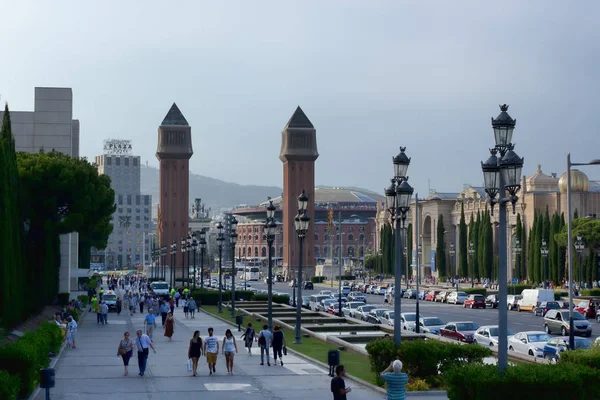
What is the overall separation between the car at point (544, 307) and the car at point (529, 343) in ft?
81.9

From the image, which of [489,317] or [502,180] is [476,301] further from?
[502,180]

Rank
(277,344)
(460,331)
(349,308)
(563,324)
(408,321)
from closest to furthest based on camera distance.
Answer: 1. (277,344)
2. (460,331)
3. (563,324)
4. (408,321)
5. (349,308)

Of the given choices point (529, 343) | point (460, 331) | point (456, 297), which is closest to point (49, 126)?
point (456, 297)

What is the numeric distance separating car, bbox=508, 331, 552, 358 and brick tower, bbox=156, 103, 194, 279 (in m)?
117

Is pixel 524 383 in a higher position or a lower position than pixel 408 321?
higher

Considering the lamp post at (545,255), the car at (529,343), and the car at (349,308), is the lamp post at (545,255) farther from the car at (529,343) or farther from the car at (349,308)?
the car at (529,343)

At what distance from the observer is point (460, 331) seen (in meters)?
35.9

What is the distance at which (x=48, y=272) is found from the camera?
163 feet

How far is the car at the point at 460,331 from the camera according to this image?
35.3 m

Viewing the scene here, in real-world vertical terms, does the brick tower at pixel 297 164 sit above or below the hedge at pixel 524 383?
above

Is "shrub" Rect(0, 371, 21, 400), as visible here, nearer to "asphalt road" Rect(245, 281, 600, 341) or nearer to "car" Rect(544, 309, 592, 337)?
"car" Rect(544, 309, 592, 337)

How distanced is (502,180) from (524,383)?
3228 mm

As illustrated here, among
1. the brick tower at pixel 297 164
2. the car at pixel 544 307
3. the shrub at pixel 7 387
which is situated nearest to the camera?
the shrub at pixel 7 387

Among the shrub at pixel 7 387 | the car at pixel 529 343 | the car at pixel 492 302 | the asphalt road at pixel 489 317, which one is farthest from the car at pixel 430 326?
the car at pixel 492 302
